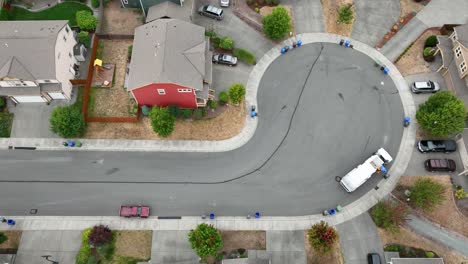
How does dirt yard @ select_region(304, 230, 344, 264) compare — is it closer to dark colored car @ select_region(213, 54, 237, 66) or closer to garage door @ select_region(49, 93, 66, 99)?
dark colored car @ select_region(213, 54, 237, 66)

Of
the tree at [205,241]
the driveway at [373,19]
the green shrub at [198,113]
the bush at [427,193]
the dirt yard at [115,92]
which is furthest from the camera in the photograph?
the driveway at [373,19]

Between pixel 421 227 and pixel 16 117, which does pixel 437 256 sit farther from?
pixel 16 117

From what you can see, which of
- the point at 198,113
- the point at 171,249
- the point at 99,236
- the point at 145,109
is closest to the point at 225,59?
the point at 198,113

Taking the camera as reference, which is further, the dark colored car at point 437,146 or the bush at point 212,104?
the bush at point 212,104

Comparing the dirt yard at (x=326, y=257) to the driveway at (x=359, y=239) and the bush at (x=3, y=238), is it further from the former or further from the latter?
the bush at (x=3, y=238)

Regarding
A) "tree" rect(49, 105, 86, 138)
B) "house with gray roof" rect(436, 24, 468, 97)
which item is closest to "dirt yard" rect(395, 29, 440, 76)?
"house with gray roof" rect(436, 24, 468, 97)

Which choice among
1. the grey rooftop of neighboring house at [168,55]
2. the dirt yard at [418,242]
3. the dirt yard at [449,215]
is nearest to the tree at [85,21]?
the grey rooftop of neighboring house at [168,55]

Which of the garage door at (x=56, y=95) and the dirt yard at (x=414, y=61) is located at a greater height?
the dirt yard at (x=414, y=61)
